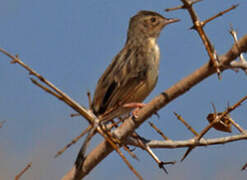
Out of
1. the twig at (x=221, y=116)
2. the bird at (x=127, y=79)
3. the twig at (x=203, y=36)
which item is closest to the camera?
the twig at (x=203, y=36)

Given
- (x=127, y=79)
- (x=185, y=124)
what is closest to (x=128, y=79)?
(x=127, y=79)

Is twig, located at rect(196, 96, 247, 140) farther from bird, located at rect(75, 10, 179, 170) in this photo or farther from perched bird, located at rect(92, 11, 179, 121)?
perched bird, located at rect(92, 11, 179, 121)

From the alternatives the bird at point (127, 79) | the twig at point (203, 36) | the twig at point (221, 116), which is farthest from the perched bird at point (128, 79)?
the twig at point (203, 36)

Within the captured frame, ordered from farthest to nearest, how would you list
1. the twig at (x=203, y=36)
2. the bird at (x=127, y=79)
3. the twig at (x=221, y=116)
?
the bird at (x=127, y=79) < the twig at (x=221, y=116) < the twig at (x=203, y=36)

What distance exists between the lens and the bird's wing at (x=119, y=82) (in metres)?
4.72

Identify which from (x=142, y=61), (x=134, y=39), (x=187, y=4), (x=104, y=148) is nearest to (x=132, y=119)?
(x=104, y=148)

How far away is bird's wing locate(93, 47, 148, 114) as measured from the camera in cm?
472

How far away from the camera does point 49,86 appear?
263 centimetres

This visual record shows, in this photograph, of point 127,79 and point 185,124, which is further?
point 127,79

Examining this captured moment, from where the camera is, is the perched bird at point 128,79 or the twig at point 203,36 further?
the perched bird at point 128,79

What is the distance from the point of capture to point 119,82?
4840mm

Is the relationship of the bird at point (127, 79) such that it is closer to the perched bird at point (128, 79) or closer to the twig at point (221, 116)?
the perched bird at point (128, 79)

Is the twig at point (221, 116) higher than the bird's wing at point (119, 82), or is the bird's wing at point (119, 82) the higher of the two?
the bird's wing at point (119, 82)

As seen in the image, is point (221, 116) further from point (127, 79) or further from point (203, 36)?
point (127, 79)
